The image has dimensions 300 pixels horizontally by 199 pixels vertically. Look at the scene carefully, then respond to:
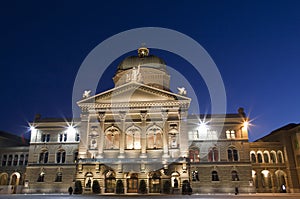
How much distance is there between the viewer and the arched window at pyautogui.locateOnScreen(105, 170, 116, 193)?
4669 cm

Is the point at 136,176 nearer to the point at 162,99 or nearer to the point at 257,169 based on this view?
the point at 162,99

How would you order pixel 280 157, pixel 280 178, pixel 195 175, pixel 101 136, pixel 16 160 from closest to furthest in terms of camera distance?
pixel 101 136, pixel 195 175, pixel 280 178, pixel 280 157, pixel 16 160

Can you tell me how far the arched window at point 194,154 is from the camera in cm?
5066

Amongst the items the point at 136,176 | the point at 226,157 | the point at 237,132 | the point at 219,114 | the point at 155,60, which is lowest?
the point at 136,176

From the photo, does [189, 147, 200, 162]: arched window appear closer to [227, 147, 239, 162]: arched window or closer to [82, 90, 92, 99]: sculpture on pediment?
[227, 147, 239, 162]: arched window

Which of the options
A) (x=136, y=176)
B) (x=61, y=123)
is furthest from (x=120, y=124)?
(x=61, y=123)

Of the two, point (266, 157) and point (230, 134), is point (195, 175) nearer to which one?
point (230, 134)

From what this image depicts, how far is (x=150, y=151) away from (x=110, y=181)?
25.8 ft

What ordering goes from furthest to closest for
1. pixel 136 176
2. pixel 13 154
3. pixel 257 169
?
1. pixel 13 154
2. pixel 257 169
3. pixel 136 176

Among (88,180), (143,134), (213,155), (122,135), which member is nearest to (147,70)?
(143,134)

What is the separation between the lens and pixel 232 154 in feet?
166

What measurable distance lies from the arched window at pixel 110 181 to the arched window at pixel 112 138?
4383 mm

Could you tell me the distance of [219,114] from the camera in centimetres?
5297

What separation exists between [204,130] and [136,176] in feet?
47.3
